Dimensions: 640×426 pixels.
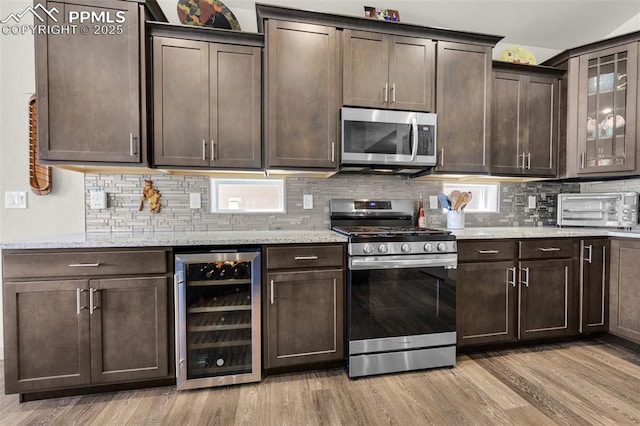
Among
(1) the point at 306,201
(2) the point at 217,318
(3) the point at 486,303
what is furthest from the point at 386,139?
(2) the point at 217,318

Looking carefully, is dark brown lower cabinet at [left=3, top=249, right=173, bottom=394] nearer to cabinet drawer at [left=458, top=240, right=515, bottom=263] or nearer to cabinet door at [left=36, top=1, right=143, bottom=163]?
cabinet door at [left=36, top=1, right=143, bottom=163]

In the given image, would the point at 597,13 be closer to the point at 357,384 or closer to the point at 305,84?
the point at 305,84

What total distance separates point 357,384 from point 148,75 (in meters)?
2.46

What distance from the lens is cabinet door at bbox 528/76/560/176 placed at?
2.60 metres

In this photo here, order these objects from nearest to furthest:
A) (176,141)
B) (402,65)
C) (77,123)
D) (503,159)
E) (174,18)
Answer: (77,123)
(176,141)
(402,65)
(174,18)
(503,159)

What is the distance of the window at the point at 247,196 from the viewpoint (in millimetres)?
2438

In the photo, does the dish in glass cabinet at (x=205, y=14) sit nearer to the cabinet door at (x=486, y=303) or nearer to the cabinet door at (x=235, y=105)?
the cabinet door at (x=235, y=105)

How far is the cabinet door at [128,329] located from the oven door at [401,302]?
119 cm

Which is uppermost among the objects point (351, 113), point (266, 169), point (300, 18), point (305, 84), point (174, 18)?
point (174, 18)

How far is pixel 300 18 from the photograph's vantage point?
6.82 ft

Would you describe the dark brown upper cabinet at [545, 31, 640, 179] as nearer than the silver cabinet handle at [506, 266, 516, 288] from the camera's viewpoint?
No

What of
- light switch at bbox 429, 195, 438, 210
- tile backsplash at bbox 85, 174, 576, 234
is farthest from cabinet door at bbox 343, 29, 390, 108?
light switch at bbox 429, 195, 438, 210

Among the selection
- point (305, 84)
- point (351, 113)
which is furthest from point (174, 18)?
point (351, 113)

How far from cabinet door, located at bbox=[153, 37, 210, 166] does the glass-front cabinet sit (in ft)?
10.3
